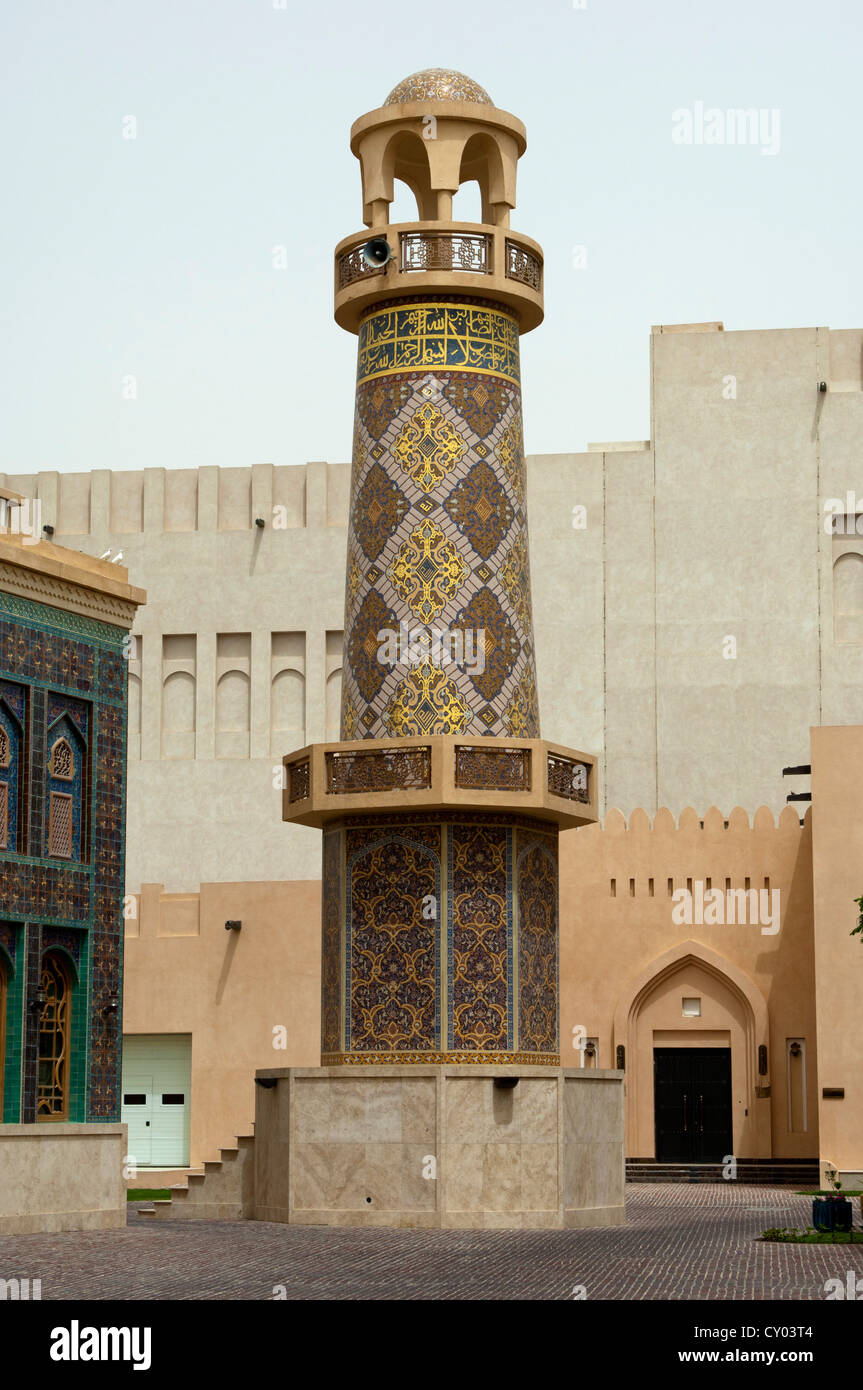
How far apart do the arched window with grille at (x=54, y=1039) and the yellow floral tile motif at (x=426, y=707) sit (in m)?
4.49

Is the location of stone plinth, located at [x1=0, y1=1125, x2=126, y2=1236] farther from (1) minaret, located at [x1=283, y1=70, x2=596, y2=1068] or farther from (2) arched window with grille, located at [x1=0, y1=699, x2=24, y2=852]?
(2) arched window with grille, located at [x1=0, y1=699, x2=24, y2=852]

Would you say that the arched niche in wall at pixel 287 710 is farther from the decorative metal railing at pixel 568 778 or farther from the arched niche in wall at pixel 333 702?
the decorative metal railing at pixel 568 778

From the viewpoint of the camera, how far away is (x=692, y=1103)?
1355 inches

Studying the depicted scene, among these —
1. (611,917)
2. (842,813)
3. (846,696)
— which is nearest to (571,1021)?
(611,917)

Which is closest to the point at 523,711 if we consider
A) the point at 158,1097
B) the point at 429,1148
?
the point at 429,1148

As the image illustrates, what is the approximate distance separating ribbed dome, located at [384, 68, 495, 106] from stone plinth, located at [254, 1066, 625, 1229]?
1065 centimetres

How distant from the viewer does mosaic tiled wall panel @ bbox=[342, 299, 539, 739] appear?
900 inches

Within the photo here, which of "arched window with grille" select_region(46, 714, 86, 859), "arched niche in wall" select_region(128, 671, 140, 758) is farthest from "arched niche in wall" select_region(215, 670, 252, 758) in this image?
"arched window with grille" select_region(46, 714, 86, 859)

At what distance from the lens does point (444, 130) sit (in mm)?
23969

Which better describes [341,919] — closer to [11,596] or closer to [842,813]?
[11,596]

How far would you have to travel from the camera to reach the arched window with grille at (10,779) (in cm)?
2267

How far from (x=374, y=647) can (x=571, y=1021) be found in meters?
13.5

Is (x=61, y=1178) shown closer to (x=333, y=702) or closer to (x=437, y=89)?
(x=437, y=89)

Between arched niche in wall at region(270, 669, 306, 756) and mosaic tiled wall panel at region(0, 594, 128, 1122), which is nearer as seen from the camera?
mosaic tiled wall panel at region(0, 594, 128, 1122)
